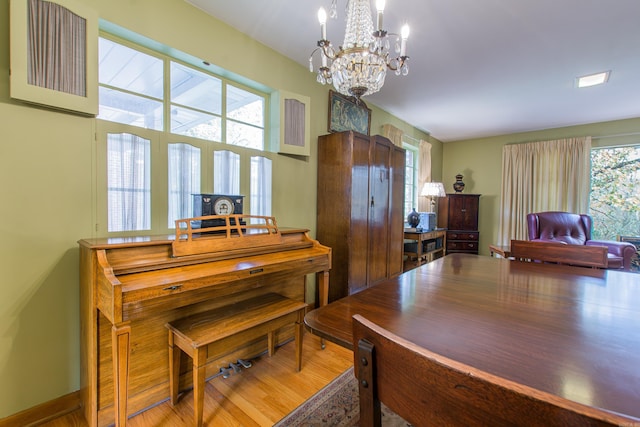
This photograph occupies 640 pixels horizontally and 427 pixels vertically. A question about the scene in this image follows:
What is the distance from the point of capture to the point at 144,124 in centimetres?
184

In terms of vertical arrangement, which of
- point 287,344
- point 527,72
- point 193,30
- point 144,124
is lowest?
point 287,344

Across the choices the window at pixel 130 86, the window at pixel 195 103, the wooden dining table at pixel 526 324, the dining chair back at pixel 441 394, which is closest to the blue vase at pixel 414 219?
the wooden dining table at pixel 526 324

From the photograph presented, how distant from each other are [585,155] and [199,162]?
18.9ft

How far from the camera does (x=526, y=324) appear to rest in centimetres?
89

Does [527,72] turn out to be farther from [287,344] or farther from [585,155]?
[287,344]

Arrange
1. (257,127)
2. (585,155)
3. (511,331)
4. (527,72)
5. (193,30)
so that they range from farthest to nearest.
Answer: (585,155) → (527,72) → (257,127) → (193,30) → (511,331)

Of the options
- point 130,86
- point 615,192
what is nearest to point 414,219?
point 615,192

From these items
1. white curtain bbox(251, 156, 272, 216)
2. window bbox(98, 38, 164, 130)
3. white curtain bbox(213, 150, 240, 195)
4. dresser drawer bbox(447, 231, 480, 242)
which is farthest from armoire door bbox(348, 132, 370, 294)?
dresser drawer bbox(447, 231, 480, 242)

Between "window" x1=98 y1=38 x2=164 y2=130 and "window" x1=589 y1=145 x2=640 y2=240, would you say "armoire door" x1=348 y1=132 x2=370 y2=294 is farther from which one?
"window" x1=589 y1=145 x2=640 y2=240

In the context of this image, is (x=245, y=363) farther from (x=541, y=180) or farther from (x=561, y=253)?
(x=541, y=180)

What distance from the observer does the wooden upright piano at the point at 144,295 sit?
123 cm

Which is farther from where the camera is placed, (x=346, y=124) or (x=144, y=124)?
(x=346, y=124)

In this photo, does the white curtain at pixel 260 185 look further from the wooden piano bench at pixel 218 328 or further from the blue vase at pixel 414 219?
the blue vase at pixel 414 219

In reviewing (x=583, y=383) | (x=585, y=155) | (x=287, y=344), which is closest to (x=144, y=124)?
(x=287, y=344)
